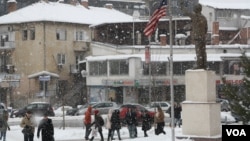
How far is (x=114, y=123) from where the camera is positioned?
2473cm

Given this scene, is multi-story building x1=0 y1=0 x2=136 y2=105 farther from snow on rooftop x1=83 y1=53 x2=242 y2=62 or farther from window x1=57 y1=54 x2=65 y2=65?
snow on rooftop x1=83 y1=53 x2=242 y2=62

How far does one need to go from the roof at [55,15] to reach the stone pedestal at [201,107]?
44337 millimetres

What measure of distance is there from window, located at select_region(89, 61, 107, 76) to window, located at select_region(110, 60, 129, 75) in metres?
0.90

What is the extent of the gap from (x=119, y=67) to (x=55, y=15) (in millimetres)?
11001

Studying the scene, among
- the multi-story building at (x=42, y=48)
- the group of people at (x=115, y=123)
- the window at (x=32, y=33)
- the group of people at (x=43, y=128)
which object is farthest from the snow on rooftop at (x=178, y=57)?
the group of people at (x=43, y=128)

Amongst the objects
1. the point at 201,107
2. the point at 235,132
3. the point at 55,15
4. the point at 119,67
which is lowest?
the point at 201,107

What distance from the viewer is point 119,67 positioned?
58.0 meters

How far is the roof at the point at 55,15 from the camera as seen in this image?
63344 millimetres

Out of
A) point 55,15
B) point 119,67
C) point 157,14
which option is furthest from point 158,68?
point 157,14

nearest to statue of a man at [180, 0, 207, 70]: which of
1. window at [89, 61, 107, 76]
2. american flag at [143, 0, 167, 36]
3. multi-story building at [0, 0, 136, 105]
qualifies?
american flag at [143, 0, 167, 36]

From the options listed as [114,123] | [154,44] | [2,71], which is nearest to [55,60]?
[2,71]

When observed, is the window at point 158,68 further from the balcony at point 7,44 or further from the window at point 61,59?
the balcony at point 7,44

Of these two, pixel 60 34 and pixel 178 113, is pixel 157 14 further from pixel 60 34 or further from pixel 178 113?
pixel 60 34

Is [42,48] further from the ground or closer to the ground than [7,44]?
closer to the ground
